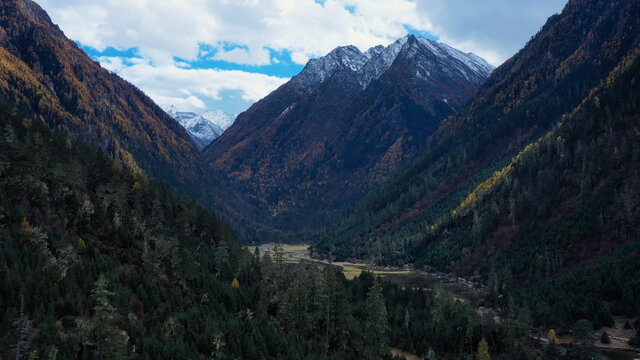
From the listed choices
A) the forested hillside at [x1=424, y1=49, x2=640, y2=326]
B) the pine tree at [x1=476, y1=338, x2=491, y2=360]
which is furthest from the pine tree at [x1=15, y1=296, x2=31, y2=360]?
the forested hillside at [x1=424, y1=49, x2=640, y2=326]

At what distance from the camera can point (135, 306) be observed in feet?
262

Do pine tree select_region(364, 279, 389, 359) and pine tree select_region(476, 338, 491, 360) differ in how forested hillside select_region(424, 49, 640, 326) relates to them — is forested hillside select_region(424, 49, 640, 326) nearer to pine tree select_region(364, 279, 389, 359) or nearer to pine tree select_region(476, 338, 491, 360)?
pine tree select_region(476, 338, 491, 360)

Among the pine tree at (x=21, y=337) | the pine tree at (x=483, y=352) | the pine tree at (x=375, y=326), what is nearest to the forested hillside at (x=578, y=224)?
the pine tree at (x=483, y=352)

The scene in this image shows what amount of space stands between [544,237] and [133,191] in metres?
144

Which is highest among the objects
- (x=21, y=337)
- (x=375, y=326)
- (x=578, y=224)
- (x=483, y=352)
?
(x=578, y=224)

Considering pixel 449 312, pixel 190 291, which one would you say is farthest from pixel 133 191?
pixel 449 312

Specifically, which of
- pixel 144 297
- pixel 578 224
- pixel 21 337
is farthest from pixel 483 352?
pixel 578 224

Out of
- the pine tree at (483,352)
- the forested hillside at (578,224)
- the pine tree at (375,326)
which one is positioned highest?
the forested hillside at (578,224)

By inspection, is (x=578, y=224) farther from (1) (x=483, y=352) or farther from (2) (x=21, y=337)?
(2) (x=21, y=337)

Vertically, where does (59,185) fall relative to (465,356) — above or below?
above

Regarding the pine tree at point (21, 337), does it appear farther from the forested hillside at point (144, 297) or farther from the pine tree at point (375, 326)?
the pine tree at point (375, 326)

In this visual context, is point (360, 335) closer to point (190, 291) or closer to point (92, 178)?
point (190, 291)

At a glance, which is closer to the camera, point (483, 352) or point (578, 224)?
point (483, 352)

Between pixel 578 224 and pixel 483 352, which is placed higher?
pixel 578 224
